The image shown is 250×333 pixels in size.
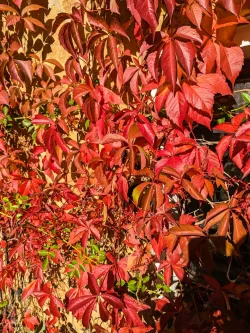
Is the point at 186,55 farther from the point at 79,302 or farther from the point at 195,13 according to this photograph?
the point at 79,302

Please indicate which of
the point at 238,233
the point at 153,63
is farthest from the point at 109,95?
the point at 238,233

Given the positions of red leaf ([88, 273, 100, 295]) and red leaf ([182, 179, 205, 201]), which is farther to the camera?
red leaf ([88, 273, 100, 295])

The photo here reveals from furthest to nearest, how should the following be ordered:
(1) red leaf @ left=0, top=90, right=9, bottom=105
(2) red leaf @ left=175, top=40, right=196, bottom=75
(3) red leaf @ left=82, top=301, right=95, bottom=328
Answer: (1) red leaf @ left=0, top=90, right=9, bottom=105 < (3) red leaf @ left=82, top=301, right=95, bottom=328 < (2) red leaf @ left=175, top=40, right=196, bottom=75

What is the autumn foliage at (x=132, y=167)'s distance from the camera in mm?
1556

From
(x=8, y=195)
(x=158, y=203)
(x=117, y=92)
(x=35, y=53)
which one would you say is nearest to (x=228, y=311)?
(x=158, y=203)

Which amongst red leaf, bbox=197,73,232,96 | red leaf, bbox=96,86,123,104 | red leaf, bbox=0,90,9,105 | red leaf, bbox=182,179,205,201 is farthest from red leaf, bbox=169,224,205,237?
red leaf, bbox=0,90,9,105

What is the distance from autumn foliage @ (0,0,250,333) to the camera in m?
1.56

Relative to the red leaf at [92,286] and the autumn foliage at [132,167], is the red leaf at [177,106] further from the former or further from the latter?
the red leaf at [92,286]

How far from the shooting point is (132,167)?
1697 mm

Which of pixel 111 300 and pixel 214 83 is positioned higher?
pixel 214 83

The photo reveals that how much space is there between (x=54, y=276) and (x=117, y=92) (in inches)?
51.3

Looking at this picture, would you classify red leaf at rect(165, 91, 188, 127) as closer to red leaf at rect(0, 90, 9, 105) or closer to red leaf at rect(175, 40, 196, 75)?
red leaf at rect(175, 40, 196, 75)

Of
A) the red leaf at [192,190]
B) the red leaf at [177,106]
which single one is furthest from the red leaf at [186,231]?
the red leaf at [177,106]

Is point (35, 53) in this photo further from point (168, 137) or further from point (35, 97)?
point (168, 137)
